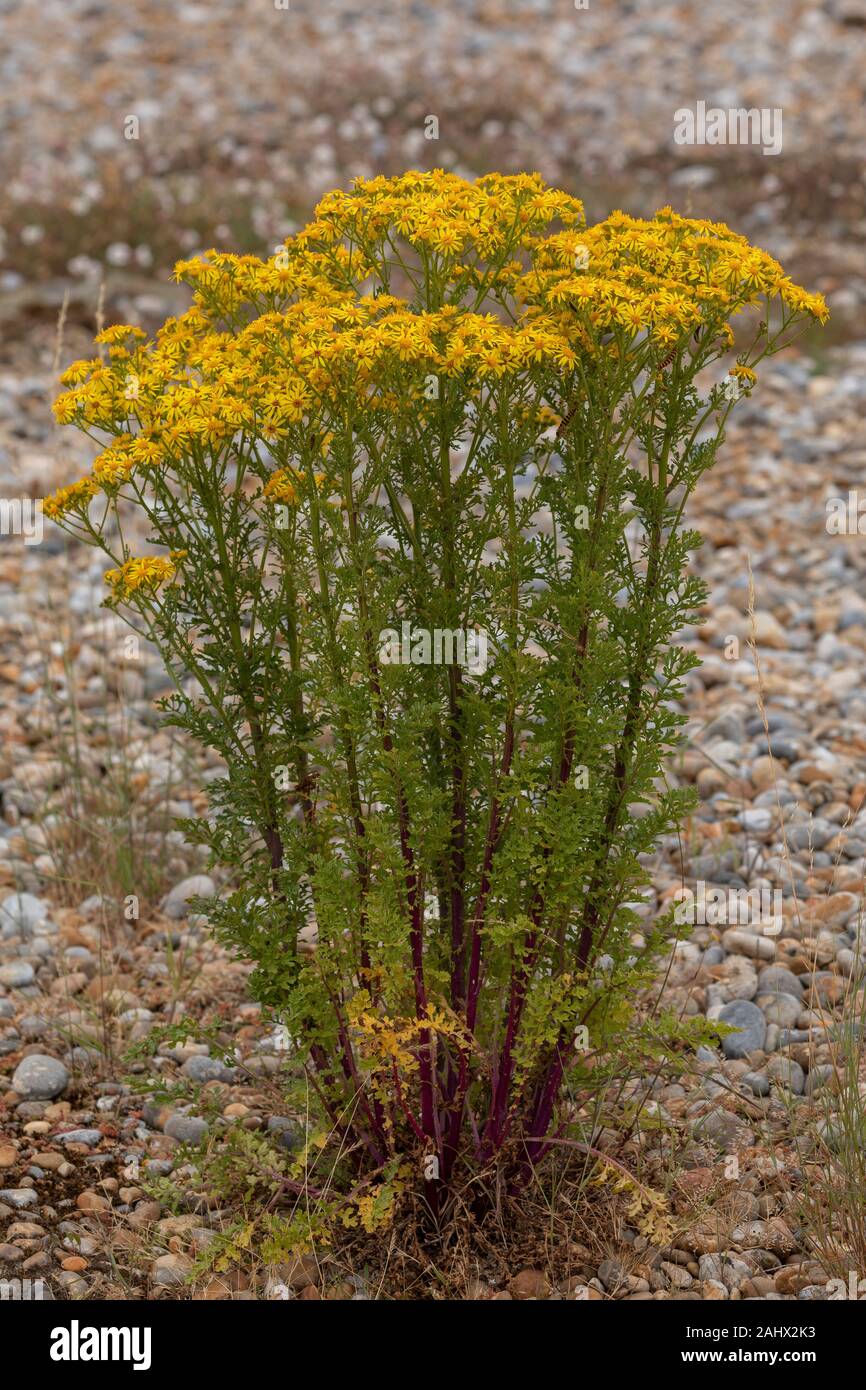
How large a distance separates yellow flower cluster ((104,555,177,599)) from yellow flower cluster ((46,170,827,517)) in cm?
15

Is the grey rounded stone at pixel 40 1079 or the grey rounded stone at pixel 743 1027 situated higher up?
the grey rounded stone at pixel 743 1027

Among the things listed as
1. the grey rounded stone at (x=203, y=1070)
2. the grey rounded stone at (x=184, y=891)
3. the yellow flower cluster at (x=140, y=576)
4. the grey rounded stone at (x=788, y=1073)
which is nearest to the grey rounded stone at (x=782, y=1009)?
the grey rounded stone at (x=788, y=1073)

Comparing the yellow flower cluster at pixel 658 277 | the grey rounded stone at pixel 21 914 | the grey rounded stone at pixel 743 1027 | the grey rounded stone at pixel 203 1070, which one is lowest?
the grey rounded stone at pixel 203 1070

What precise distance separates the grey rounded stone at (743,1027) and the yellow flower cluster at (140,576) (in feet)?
6.58

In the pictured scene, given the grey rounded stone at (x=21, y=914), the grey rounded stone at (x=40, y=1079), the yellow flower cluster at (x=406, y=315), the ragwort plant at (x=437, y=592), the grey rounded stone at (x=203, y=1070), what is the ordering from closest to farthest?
the yellow flower cluster at (x=406, y=315) → the ragwort plant at (x=437, y=592) → the grey rounded stone at (x=40, y=1079) → the grey rounded stone at (x=203, y=1070) → the grey rounded stone at (x=21, y=914)

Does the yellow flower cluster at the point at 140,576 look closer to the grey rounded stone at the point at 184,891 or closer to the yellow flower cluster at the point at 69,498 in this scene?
the yellow flower cluster at the point at 69,498

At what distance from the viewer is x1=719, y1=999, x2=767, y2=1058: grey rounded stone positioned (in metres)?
4.02

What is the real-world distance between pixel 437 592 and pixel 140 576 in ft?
1.87

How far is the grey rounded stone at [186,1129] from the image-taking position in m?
3.80

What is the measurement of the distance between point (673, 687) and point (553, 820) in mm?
368

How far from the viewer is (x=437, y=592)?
9.74 ft

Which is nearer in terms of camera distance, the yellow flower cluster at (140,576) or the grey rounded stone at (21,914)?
the yellow flower cluster at (140,576)

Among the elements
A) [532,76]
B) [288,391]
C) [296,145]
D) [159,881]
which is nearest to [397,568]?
[288,391]

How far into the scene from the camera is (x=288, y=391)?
109 inches
